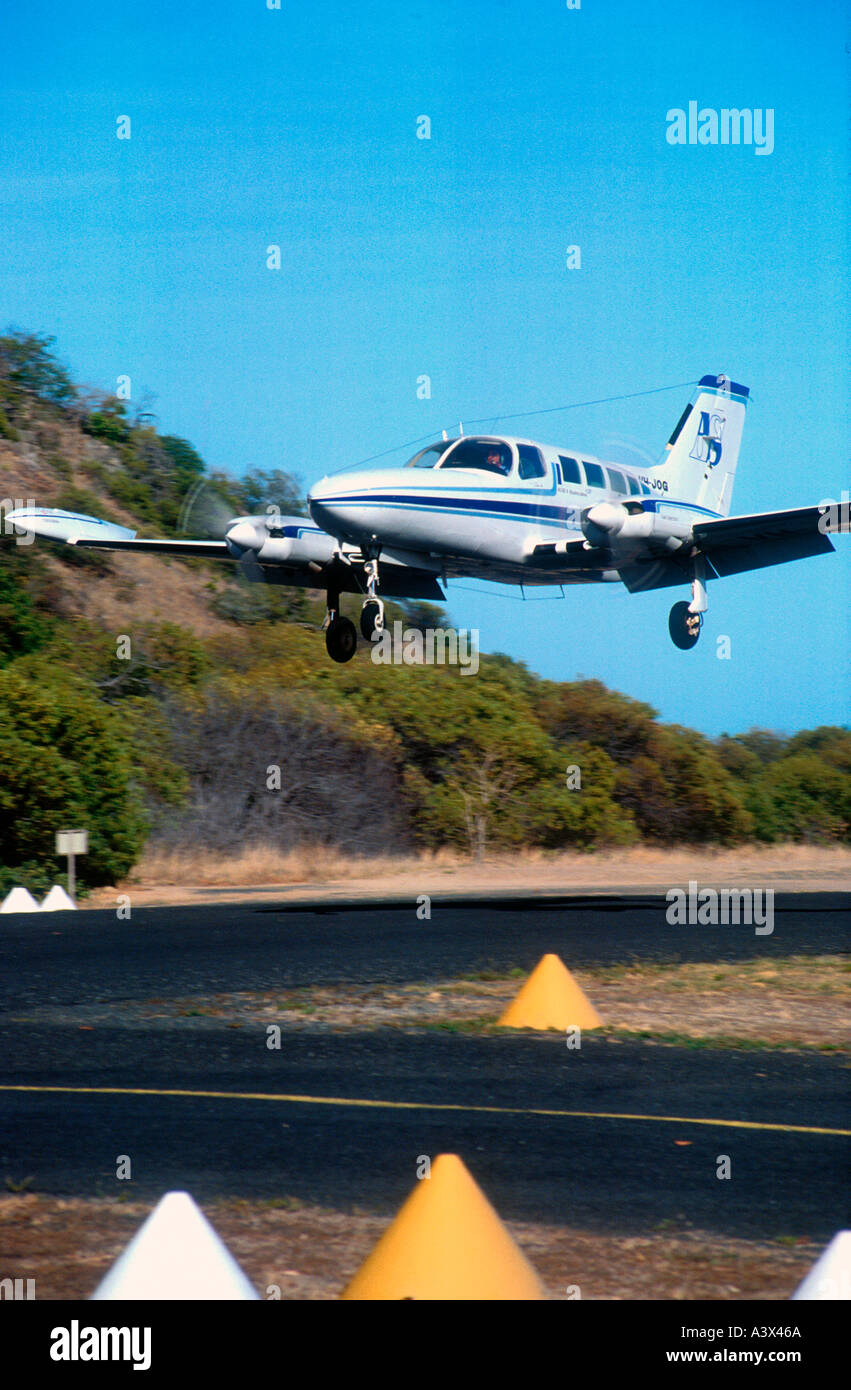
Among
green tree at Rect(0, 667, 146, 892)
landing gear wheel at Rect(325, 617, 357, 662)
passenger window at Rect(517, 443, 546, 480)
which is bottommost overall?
green tree at Rect(0, 667, 146, 892)

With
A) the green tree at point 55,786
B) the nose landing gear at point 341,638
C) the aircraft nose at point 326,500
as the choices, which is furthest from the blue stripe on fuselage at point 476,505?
the green tree at point 55,786

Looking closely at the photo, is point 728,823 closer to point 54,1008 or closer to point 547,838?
point 547,838

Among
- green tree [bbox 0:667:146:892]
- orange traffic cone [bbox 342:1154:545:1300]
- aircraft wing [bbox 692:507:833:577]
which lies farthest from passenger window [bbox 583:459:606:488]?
orange traffic cone [bbox 342:1154:545:1300]

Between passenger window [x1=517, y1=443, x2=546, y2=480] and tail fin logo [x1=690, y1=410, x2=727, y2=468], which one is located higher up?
tail fin logo [x1=690, y1=410, x2=727, y2=468]

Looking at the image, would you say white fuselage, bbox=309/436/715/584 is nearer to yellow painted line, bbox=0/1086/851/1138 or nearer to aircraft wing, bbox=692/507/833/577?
aircraft wing, bbox=692/507/833/577

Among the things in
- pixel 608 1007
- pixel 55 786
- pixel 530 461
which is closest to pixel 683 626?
pixel 530 461

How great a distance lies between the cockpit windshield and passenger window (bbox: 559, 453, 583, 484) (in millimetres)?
2006

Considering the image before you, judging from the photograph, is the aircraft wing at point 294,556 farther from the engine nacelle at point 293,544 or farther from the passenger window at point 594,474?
the passenger window at point 594,474

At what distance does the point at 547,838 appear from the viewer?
4788 cm

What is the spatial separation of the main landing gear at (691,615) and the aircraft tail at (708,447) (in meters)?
2.56

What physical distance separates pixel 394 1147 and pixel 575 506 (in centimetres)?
1572

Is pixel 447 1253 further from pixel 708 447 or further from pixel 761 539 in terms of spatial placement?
pixel 708 447

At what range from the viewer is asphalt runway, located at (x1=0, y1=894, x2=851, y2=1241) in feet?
26.9

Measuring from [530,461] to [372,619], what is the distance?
12.5ft
